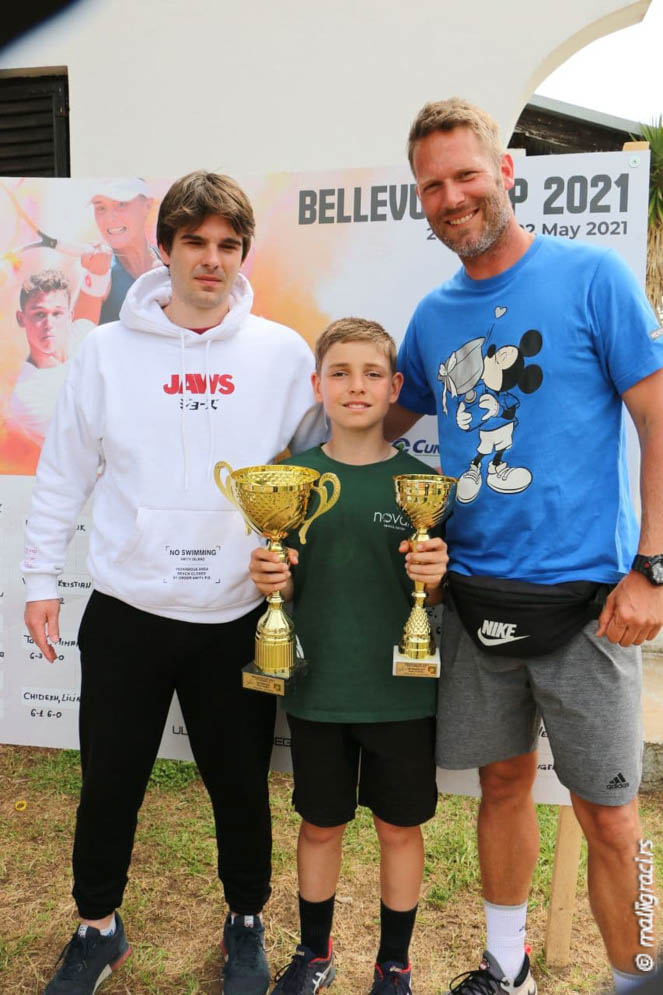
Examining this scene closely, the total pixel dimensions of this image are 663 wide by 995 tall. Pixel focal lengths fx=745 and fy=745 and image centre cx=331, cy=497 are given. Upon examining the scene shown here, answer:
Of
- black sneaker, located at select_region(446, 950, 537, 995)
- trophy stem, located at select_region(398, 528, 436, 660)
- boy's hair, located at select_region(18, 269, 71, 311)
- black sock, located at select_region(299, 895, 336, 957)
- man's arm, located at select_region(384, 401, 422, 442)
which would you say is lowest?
black sneaker, located at select_region(446, 950, 537, 995)

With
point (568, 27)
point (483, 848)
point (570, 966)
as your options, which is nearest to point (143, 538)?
point (483, 848)

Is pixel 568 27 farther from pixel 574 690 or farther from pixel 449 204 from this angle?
pixel 574 690

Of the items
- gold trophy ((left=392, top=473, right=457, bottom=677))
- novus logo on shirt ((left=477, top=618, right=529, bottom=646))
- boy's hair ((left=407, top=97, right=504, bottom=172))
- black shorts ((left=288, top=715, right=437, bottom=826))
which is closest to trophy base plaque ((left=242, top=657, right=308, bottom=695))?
black shorts ((left=288, top=715, right=437, bottom=826))

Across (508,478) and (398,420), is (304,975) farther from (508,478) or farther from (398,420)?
(398,420)

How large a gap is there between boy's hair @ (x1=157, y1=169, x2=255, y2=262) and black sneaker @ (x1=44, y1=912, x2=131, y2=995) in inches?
82.0

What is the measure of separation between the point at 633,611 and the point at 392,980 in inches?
50.1

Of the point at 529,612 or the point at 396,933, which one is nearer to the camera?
the point at 529,612

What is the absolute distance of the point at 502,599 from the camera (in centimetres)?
185

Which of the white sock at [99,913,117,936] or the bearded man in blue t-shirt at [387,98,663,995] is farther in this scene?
the white sock at [99,913,117,936]

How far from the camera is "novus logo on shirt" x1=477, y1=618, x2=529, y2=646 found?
185cm

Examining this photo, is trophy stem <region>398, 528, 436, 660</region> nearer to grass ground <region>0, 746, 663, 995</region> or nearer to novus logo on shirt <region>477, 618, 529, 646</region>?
novus logo on shirt <region>477, 618, 529, 646</region>

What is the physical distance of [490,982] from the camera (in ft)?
7.27

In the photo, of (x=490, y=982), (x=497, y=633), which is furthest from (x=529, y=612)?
(x=490, y=982)

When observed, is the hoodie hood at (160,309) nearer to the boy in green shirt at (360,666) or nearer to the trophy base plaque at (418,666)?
the boy in green shirt at (360,666)
